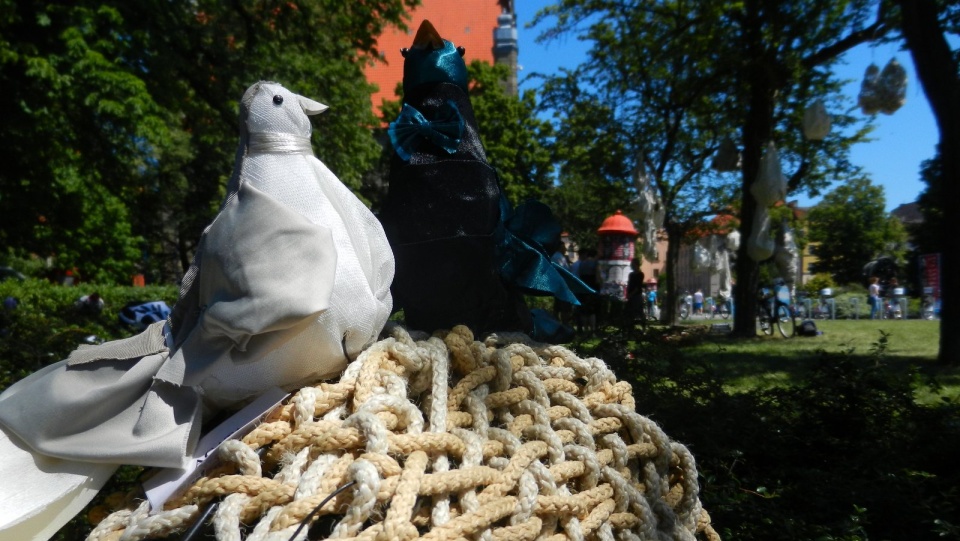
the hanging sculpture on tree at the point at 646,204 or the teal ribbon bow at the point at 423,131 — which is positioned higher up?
the hanging sculpture on tree at the point at 646,204

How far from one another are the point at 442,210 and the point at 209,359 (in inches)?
23.9

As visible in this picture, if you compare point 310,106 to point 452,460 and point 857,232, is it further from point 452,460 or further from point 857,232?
point 857,232

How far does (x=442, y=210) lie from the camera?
5.42 ft

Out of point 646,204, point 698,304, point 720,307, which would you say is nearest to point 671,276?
point 646,204

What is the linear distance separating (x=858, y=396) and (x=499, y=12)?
33603 millimetres

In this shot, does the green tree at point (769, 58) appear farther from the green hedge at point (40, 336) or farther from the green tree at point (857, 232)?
the green tree at point (857, 232)

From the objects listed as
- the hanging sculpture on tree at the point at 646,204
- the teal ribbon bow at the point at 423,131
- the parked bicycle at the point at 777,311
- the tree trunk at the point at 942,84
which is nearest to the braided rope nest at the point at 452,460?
the teal ribbon bow at the point at 423,131

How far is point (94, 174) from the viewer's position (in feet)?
33.5

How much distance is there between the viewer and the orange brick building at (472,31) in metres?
30.9

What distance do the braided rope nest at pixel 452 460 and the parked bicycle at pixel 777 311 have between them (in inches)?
438

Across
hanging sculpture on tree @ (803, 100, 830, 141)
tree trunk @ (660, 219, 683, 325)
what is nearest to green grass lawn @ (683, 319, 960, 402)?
hanging sculpture on tree @ (803, 100, 830, 141)

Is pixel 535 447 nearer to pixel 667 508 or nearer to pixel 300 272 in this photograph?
pixel 667 508

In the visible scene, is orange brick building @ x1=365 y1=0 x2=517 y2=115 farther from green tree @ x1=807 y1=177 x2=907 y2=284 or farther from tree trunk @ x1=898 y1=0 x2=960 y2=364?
tree trunk @ x1=898 y1=0 x2=960 y2=364

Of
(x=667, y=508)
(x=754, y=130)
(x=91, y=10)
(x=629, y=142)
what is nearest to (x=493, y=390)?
(x=667, y=508)
